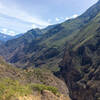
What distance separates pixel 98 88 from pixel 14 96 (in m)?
58.2

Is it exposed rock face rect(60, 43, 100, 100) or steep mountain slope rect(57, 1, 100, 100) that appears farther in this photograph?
steep mountain slope rect(57, 1, 100, 100)

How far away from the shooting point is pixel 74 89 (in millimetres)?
100250

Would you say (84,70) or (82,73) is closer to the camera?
(82,73)

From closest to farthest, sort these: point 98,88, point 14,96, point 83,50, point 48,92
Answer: point 14,96, point 48,92, point 98,88, point 83,50

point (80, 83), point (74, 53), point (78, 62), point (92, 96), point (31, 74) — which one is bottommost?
point (92, 96)

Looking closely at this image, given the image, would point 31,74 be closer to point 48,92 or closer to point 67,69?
point 67,69

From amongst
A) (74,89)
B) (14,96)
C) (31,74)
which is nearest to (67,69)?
(74,89)

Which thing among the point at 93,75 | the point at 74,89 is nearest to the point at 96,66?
the point at 93,75

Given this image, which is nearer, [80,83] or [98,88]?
[98,88]

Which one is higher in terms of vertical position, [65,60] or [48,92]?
[65,60]

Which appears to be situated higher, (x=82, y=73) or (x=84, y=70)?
(x=84, y=70)

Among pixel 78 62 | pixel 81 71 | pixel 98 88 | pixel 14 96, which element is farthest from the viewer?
pixel 78 62

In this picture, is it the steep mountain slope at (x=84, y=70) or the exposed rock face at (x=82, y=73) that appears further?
the steep mountain slope at (x=84, y=70)

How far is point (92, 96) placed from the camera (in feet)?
275
